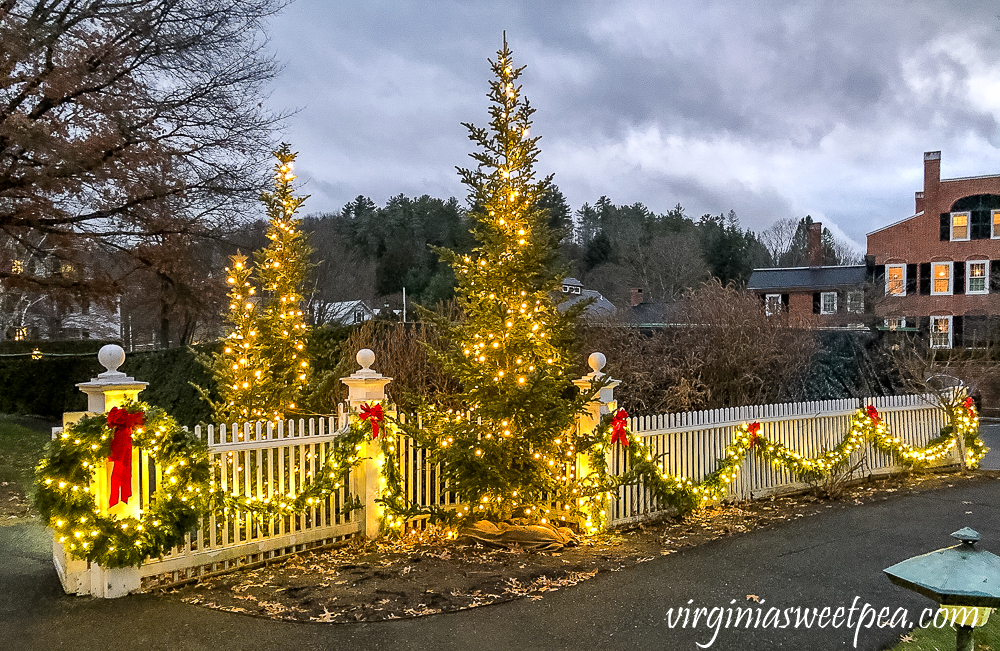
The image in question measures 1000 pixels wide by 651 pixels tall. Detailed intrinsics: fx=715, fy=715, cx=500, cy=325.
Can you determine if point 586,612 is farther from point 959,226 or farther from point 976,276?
point 959,226

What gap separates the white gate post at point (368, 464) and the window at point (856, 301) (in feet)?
82.2

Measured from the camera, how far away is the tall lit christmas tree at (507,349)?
691 cm

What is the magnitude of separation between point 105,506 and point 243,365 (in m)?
4.10

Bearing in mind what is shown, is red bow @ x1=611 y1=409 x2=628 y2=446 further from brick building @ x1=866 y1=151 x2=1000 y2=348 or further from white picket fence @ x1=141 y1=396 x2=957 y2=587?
brick building @ x1=866 y1=151 x2=1000 y2=348

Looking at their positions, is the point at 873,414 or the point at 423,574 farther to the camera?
the point at 873,414

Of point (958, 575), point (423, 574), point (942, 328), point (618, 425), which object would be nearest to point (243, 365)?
point (423, 574)

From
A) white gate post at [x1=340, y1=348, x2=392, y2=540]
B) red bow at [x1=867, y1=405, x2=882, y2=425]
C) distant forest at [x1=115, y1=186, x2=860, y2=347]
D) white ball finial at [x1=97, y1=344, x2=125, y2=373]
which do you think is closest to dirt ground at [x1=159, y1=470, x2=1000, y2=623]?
white gate post at [x1=340, y1=348, x2=392, y2=540]

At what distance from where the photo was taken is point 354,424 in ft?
22.5

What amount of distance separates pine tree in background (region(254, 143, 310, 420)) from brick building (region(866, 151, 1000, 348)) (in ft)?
80.2

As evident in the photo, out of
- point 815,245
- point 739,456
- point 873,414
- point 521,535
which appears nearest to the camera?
point 521,535

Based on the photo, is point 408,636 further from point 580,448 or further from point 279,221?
point 279,221

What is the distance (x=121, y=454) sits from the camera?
5367 mm

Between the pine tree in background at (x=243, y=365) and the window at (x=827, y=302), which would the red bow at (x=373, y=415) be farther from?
the window at (x=827, y=302)

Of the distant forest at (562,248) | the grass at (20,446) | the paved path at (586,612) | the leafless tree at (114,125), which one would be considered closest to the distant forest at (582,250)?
the distant forest at (562,248)
